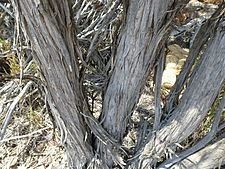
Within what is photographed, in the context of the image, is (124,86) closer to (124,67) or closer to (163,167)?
(124,67)

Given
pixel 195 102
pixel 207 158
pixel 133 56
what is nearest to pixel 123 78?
pixel 133 56

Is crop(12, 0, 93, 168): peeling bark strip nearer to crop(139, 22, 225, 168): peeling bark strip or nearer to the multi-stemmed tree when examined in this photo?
the multi-stemmed tree

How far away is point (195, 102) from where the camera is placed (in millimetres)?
1155

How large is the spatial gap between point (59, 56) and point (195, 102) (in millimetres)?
458

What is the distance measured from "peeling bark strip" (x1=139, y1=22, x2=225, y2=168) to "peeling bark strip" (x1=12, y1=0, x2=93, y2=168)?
0.23 m

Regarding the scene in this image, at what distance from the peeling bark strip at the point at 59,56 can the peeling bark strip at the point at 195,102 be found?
233 mm

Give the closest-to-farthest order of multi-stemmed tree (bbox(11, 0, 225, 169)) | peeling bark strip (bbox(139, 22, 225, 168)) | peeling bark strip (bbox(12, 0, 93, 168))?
1. peeling bark strip (bbox(12, 0, 93, 168))
2. multi-stemmed tree (bbox(11, 0, 225, 169))
3. peeling bark strip (bbox(139, 22, 225, 168))

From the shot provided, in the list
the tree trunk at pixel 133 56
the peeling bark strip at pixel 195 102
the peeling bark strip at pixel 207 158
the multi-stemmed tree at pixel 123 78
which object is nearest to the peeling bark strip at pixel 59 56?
the multi-stemmed tree at pixel 123 78

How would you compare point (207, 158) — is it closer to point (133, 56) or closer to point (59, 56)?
point (133, 56)

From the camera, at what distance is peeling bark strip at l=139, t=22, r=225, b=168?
1065 millimetres

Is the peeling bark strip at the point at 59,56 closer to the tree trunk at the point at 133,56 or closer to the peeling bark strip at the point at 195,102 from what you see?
the tree trunk at the point at 133,56

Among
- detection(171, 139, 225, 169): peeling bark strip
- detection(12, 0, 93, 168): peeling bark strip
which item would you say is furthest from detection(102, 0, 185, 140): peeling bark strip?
detection(171, 139, 225, 169): peeling bark strip

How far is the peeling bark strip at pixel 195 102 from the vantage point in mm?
1065

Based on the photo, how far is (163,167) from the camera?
4.23 ft
